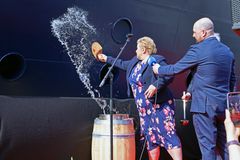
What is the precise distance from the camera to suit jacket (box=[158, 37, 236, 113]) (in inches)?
123

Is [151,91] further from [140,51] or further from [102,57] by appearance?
[102,57]

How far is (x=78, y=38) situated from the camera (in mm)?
3699

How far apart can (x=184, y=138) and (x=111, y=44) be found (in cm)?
157

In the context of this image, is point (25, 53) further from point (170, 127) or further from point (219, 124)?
point (219, 124)

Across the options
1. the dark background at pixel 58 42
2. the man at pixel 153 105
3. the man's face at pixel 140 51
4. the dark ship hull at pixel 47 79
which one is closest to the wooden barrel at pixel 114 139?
the dark ship hull at pixel 47 79

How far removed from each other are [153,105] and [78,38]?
3.15 feet

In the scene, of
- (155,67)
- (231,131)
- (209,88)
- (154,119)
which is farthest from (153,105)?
(231,131)

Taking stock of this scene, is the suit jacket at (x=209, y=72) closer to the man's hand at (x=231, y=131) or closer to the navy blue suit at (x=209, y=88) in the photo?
the navy blue suit at (x=209, y=88)

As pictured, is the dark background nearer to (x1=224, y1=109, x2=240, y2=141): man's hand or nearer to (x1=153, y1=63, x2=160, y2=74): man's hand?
(x1=153, y1=63, x2=160, y2=74): man's hand

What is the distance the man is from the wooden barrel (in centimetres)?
24

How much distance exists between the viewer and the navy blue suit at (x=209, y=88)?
311 centimetres

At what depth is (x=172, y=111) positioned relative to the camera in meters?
3.65

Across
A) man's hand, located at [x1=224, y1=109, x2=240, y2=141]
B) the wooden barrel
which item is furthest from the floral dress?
man's hand, located at [x1=224, y1=109, x2=240, y2=141]

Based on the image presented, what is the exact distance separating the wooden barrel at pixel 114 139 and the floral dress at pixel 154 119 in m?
0.22
